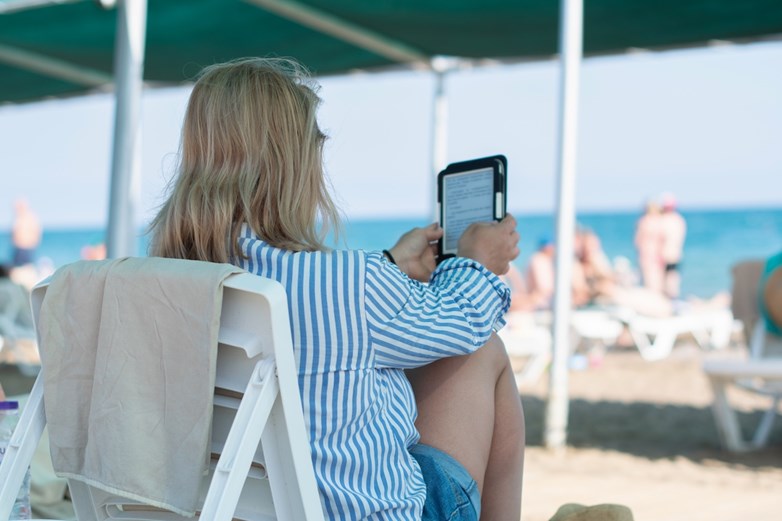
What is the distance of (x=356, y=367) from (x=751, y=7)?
4.29 metres

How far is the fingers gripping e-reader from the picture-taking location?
2.10 m

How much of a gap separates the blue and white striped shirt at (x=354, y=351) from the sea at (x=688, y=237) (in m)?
26.3

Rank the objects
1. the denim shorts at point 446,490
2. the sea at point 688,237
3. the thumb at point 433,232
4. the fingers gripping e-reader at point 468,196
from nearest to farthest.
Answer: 1. the denim shorts at point 446,490
2. the fingers gripping e-reader at point 468,196
3. the thumb at point 433,232
4. the sea at point 688,237

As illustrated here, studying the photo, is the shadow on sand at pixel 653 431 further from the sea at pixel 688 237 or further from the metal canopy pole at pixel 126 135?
the sea at pixel 688 237

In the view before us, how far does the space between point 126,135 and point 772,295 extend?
10.2ft

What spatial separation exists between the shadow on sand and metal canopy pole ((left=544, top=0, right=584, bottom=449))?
336 millimetres

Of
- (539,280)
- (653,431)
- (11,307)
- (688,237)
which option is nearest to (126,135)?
(653,431)

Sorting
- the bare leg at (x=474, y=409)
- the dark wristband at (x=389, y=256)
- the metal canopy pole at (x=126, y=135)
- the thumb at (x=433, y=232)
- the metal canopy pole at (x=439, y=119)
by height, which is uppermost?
the metal canopy pole at (x=439, y=119)

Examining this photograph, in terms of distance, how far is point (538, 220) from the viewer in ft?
129

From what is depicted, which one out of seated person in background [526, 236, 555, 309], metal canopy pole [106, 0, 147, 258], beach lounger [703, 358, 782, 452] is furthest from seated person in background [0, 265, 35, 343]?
beach lounger [703, 358, 782, 452]

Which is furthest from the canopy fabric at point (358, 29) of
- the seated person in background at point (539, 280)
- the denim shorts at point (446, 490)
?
the denim shorts at point (446, 490)

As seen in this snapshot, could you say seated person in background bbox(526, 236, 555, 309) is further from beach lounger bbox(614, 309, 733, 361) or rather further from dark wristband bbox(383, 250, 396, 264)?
dark wristband bbox(383, 250, 396, 264)

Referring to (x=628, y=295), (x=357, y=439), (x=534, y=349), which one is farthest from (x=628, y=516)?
(x=628, y=295)

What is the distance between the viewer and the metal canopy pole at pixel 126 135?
4387 millimetres
